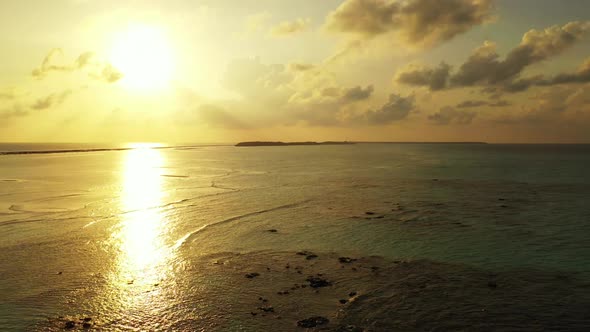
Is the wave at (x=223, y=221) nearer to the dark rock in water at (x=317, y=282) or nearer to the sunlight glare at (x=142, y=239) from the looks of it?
the sunlight glare at (x=142, y=239)

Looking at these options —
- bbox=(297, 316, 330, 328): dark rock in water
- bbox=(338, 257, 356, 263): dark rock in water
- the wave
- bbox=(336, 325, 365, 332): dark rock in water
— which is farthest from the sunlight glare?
bbox=(338, 257, 356, 263): dark rock in water

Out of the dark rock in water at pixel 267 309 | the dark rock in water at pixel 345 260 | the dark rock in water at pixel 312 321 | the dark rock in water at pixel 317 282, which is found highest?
the dark rock in water at pixel 345 260

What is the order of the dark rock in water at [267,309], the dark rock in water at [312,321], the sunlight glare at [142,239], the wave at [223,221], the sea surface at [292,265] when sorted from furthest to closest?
the wave at [223,221] < the sunlight glare at [142,239] < the dark rock in water at [267,309] < the sea surface at [292,265] < the dark rock in water at [312,321]

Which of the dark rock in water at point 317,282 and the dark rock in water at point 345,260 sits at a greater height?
the dark rock in water at point 345,260

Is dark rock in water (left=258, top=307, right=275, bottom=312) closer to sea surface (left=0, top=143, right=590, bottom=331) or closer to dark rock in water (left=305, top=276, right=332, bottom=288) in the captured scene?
sea surface (left=0, top=143, right=590, bottom=331)

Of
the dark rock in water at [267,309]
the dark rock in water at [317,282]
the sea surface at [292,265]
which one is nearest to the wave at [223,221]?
the sea surface at [292,265]

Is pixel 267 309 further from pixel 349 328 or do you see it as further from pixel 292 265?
pixel 292 265

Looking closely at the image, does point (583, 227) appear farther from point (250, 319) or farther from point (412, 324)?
point (250, 319)
